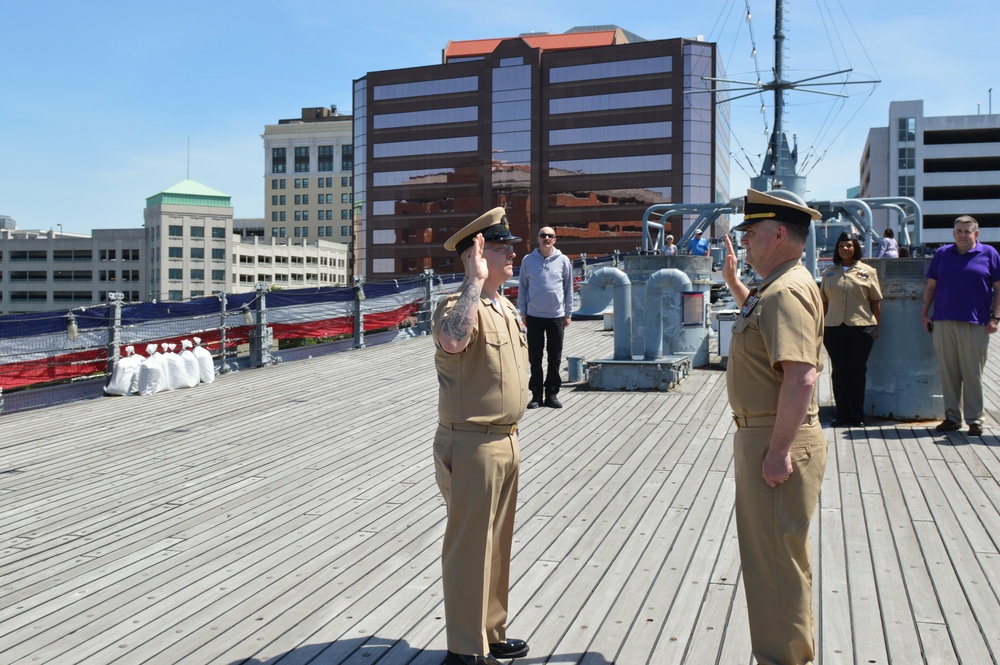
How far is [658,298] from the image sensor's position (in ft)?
39.2

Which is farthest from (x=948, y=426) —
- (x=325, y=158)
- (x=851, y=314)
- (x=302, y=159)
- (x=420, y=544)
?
(x=302, y=159)

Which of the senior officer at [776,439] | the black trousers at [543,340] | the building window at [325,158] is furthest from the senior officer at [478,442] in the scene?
the building window at [325,158]

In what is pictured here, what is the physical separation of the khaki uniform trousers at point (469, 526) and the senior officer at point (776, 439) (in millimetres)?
927

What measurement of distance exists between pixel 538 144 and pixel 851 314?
92.0 m

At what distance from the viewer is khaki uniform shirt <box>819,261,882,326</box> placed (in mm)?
8539

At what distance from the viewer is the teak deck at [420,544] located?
159 inches

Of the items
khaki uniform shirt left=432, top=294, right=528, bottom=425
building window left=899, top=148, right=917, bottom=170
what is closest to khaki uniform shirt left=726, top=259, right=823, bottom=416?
khaki uniform shirt left=432, top=294, right=528, bottom=425

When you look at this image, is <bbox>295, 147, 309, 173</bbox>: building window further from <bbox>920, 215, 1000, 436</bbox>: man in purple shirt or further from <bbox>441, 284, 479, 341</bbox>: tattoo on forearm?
<bbox>441, 284, 479, 341</bbox>: tattoo on forearm

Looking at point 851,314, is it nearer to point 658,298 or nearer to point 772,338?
point 658,298

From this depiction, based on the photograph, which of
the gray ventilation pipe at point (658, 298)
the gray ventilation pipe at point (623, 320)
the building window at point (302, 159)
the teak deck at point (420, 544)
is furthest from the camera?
the building window at point (302, 159)

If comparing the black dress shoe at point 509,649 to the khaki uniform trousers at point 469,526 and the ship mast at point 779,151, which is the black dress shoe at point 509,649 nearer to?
the khaki uniform trousers at point 469,526

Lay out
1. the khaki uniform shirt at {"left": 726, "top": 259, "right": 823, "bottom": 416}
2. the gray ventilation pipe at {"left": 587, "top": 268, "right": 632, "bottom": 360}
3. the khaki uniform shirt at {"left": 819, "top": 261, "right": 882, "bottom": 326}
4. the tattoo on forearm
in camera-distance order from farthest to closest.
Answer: the gray ventilation pipe at {"left": 587, "top": 268, "right": 632, "bottom": 360} < the khaki uniform shirt at {"left": 819, "top": 261, "right": 882, "bottom": 326} < the tattoo on forearm < the khaki uniform shirt at {"left": 726, "top": 259, "right": 823, "bottom": 416}

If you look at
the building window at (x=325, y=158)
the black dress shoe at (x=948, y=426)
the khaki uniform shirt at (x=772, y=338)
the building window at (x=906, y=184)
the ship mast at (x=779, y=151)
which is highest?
the building window at (x=325, y=158)

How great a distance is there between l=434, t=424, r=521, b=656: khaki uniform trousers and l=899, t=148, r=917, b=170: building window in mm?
106099
